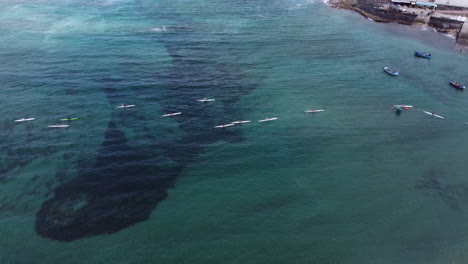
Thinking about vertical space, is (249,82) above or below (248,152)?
above

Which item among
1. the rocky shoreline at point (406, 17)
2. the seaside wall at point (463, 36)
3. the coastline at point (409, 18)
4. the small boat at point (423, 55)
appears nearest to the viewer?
the small boat at point (423, 55)

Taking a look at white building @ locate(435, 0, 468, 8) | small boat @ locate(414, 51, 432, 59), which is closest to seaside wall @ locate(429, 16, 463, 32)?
white building @ locate(435, 0, 468, 8)

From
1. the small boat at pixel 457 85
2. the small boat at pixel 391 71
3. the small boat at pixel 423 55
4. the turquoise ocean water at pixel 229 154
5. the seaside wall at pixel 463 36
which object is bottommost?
the turquoise ocean water at pixel 229 154

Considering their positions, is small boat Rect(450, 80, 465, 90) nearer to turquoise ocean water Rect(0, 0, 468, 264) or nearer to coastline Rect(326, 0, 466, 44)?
turquoise ocean water Rect(0, 0, 468, 264)

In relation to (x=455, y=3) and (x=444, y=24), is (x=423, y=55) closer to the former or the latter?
(x=444, y=24)

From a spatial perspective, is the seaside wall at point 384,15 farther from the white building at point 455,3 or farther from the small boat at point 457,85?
the small boat at point 457,85

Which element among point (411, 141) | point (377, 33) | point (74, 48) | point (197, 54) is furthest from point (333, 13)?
point (74, 48)

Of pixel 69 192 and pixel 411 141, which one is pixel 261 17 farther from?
pixel 69 192

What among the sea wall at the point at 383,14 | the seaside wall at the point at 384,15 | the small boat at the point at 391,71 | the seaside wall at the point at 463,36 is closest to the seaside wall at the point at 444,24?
the seaside wall at the point at 463,36

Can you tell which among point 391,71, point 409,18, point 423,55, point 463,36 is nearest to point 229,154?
point 391,71
